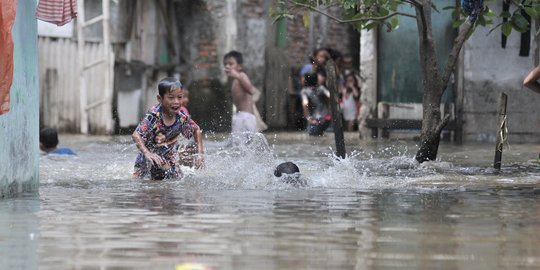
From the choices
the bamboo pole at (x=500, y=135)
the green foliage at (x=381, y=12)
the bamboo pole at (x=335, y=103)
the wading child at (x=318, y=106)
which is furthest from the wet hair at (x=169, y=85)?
the wading child at (x=318, y=106)

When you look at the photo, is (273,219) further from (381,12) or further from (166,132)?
(381,12)

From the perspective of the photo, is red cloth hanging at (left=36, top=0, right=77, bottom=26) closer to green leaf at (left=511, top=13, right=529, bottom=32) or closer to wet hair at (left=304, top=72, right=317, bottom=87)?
green leaf at (left=511, top=13, right=529, bottom=32)

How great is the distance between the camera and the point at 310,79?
2486cm

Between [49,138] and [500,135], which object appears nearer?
[500,135]

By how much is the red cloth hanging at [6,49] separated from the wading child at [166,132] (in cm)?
282

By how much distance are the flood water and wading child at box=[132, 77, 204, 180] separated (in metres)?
0.20

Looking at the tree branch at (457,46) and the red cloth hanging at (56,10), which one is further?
the tree branch at (457,46)

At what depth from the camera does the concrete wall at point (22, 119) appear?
30.2 ft

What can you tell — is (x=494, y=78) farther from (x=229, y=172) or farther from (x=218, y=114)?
(x=229, y=172)

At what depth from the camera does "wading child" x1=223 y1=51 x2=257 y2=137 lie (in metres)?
15.7

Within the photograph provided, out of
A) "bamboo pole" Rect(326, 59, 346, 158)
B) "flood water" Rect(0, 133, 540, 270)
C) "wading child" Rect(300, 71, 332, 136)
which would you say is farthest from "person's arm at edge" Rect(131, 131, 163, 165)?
"wading child" Rect(300, 71, 332, 136)

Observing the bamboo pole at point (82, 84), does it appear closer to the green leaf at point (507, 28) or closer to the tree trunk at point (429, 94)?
the tree trunk at point (429, 94)

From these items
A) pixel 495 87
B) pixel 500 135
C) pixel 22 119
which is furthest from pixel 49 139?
pixel 495 87

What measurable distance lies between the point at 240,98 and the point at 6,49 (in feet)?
24.8
